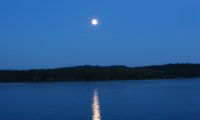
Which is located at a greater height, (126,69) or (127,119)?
(126,69)

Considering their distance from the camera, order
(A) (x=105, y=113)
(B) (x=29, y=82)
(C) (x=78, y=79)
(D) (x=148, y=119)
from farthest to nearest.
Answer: (B) (x=29, y=82) → (C) (x=78, y=79) → (A) (x=105, y=113) → (D) (x=148, y=119)

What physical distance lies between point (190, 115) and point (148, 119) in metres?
5.10

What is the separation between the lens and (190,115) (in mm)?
41844

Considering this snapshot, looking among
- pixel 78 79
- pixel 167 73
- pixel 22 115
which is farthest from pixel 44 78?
pixel 22 115

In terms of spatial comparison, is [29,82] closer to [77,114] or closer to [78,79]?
[78,79]

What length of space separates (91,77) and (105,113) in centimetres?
13045

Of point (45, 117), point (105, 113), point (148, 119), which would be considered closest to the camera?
point (148, 119)

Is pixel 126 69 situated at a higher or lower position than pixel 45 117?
higher

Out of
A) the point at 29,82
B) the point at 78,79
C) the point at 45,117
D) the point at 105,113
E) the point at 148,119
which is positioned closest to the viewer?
the point at 148,119

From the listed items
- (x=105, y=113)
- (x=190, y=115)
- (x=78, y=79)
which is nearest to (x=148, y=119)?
(x=190, y=115)

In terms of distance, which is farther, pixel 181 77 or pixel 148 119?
pixel 181 77

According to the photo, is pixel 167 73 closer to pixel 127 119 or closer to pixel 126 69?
pixel 126 69

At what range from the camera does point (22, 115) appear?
46875 millimetres

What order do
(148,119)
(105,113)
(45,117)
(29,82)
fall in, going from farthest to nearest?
(29,82)
(105,113)
(45,117)
(148,119)
